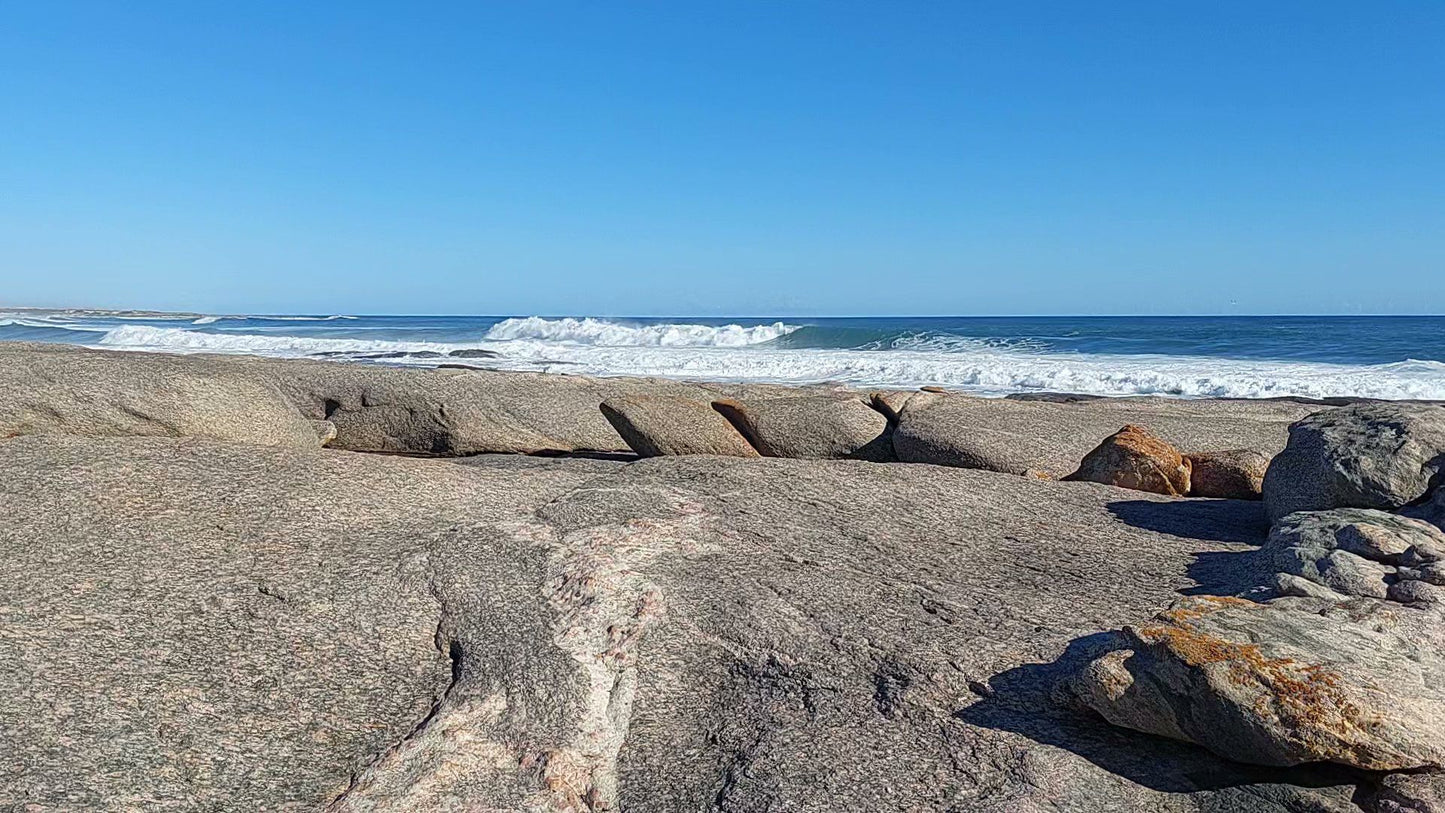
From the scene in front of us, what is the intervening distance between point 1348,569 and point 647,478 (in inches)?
158

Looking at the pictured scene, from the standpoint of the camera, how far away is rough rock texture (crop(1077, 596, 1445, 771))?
11.6ft

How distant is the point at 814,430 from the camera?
945cm

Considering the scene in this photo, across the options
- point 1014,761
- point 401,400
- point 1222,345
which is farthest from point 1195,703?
point 1222,345

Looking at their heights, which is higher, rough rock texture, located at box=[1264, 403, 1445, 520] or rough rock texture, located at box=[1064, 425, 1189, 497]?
rough rock texture, located at box=[1264, 403, 1445, 520]

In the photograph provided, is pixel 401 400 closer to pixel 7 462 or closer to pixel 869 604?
pixel 7 462

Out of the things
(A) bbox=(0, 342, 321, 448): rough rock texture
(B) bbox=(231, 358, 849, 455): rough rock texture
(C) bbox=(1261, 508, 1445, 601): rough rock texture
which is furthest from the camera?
(B) bbox=(231, 358, 849, 455): rough rock texture

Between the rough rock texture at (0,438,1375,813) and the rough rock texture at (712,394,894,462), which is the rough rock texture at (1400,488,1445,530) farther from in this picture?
the rough rock texture at (712,394,894,462)

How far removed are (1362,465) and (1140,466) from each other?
177 cm

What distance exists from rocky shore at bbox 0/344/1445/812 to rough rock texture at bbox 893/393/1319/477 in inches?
50.1

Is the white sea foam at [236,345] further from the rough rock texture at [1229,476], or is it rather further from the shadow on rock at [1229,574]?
the shadow on rock at [1229,574]

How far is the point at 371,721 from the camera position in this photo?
→ 13.8 ft

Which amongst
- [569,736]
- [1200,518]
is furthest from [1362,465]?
[569,736]

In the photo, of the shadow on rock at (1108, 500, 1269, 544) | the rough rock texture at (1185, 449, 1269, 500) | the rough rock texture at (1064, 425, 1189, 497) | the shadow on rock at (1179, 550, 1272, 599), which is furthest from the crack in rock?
the rough rock texture at (1185, 449, 1269, 500)

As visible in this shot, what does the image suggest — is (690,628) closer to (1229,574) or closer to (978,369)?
(1229,574)
